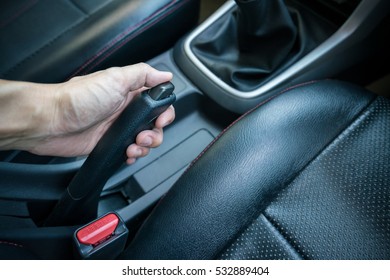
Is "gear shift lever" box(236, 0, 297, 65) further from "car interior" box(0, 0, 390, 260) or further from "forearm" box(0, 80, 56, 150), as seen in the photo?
"forearm" box(0, 80, 56, 150)

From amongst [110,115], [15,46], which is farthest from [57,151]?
[15,46]

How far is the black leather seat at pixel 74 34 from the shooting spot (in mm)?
872

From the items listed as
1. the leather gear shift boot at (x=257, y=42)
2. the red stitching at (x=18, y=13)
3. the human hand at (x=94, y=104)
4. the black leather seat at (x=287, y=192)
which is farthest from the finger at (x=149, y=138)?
the red stitching at (x=18, y=13)

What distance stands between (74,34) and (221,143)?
1.49 ft

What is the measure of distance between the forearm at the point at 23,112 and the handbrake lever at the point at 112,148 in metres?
0.13

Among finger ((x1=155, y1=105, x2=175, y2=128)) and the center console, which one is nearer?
finger ((x1=155, y1=105, x2=175, y2=128))

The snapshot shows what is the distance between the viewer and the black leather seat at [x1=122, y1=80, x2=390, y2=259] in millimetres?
638

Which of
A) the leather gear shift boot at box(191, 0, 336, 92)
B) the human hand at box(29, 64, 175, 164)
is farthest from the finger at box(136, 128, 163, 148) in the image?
the leather gear shift boot at box(191, 0, 336, 92)

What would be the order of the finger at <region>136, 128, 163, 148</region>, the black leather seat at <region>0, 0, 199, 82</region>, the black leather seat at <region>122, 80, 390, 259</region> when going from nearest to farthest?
the black leather seat at <region>122, 80, 390, 259</region>
the finger at <region>136, 128, 163, 148</region>
the black leather seat at <region>0, 0, 199, 82</region>

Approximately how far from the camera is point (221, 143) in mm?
724

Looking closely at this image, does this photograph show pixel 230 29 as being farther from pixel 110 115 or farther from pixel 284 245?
pixel 284 245

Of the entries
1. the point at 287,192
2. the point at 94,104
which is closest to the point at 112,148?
the point at 94,104

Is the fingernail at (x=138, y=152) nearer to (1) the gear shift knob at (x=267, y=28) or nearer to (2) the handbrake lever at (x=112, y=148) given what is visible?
(2) the handbrake lever at (x=112, y=148)

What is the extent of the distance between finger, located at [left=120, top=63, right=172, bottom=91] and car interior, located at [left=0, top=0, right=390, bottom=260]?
90 mm
